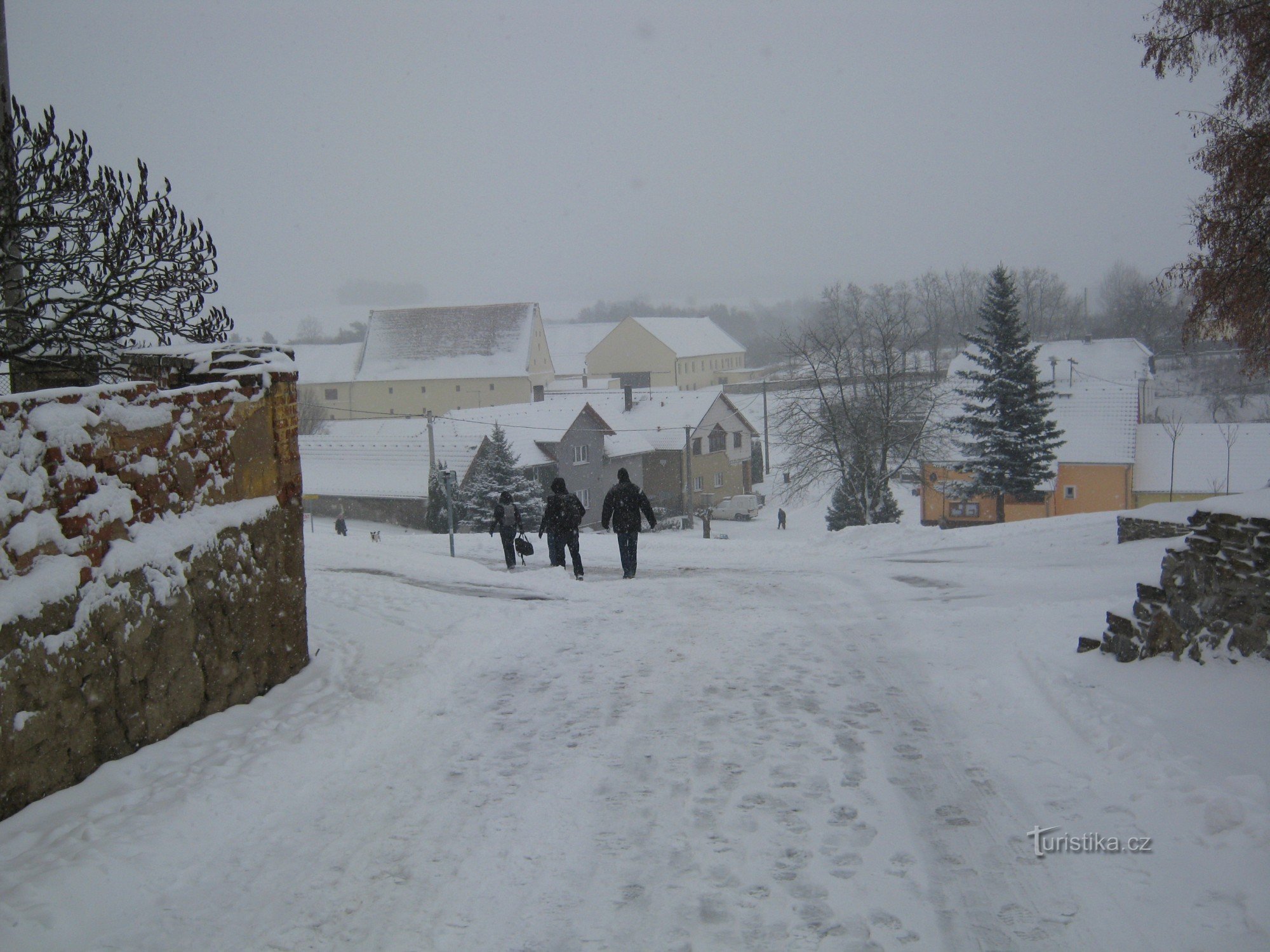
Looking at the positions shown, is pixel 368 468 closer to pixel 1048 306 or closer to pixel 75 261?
pixel 75 261

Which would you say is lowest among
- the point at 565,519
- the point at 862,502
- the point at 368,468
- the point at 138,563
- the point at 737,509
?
the point at 737,509

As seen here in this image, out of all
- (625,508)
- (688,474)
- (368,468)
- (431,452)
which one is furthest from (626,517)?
(688,474)

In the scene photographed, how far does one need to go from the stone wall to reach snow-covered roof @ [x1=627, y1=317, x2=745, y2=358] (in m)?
76.3

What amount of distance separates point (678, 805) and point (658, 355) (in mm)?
78388

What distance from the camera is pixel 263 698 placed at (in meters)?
6.36

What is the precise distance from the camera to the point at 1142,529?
14.9 meters

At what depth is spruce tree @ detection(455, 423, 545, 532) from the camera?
1324 inches

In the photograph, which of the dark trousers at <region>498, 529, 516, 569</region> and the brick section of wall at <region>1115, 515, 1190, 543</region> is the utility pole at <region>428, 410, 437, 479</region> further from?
the brick section of wall at <region>1115, 515, 1190, 543</region>

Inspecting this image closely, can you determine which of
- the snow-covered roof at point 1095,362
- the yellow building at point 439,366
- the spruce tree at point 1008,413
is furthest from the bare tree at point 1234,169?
the yellow building at point 439,366

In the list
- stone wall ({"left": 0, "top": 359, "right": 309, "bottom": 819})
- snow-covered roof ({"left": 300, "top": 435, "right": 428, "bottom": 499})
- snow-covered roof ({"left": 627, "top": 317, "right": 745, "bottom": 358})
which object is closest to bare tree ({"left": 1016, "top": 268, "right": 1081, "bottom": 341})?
snow-covered roof ({"left": 627, "top": 317, "right": 745, "bottom": 358})

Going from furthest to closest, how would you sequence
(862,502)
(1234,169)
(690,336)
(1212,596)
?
1. (690,336)
2. (862,502)
3. (1234,169)
4. (1212,596)

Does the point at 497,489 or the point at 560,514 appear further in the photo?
the point at 497,489

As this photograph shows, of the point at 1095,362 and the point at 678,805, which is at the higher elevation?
the point at 1095,362

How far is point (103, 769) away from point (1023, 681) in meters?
6.10
